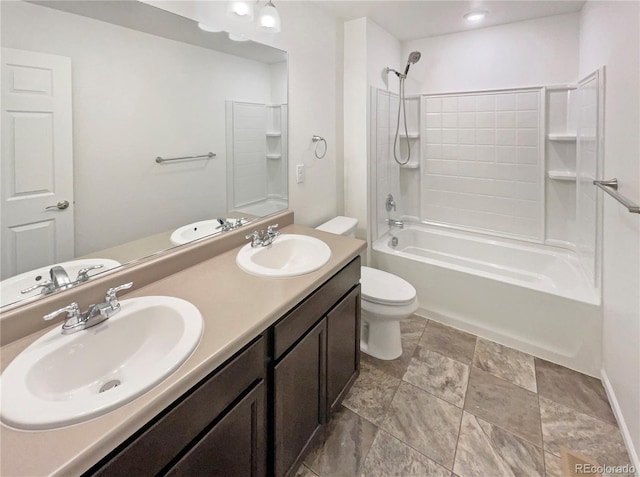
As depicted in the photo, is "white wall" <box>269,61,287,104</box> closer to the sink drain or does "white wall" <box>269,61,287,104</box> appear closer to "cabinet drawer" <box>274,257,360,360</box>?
"cabinet drawer" <box>274,257,360,360</box>

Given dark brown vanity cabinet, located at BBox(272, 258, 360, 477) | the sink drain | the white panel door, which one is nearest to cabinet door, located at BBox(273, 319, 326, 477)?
dark brown vanity cabinet, located at BBox(272, 258, 360, 477)

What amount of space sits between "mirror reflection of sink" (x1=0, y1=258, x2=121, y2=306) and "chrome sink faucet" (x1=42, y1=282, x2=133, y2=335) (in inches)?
4.0

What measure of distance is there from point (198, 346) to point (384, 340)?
1.53 metres

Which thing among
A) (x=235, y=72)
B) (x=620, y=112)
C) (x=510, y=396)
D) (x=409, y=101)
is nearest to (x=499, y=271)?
(x=510, y=396)

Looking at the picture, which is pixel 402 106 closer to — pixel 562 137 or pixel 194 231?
pixel 562 137

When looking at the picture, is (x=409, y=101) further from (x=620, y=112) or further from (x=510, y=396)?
(x=510, y=396)

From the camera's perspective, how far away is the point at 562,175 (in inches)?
102

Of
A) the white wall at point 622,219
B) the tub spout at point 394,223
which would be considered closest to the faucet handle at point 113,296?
the white wall at point 622,219

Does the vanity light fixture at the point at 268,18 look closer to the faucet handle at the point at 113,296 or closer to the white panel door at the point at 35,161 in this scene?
the white panel door at the point at 35,161

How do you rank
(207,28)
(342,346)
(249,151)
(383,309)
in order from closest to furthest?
1. (207,28)
2. (342,346)
3. (249,151)
4. (383,309)

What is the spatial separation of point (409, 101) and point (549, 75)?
1.11m

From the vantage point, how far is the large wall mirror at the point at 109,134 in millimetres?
979

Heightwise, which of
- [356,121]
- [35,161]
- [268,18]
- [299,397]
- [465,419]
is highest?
[268,18]

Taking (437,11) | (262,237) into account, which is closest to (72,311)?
(262,237)
